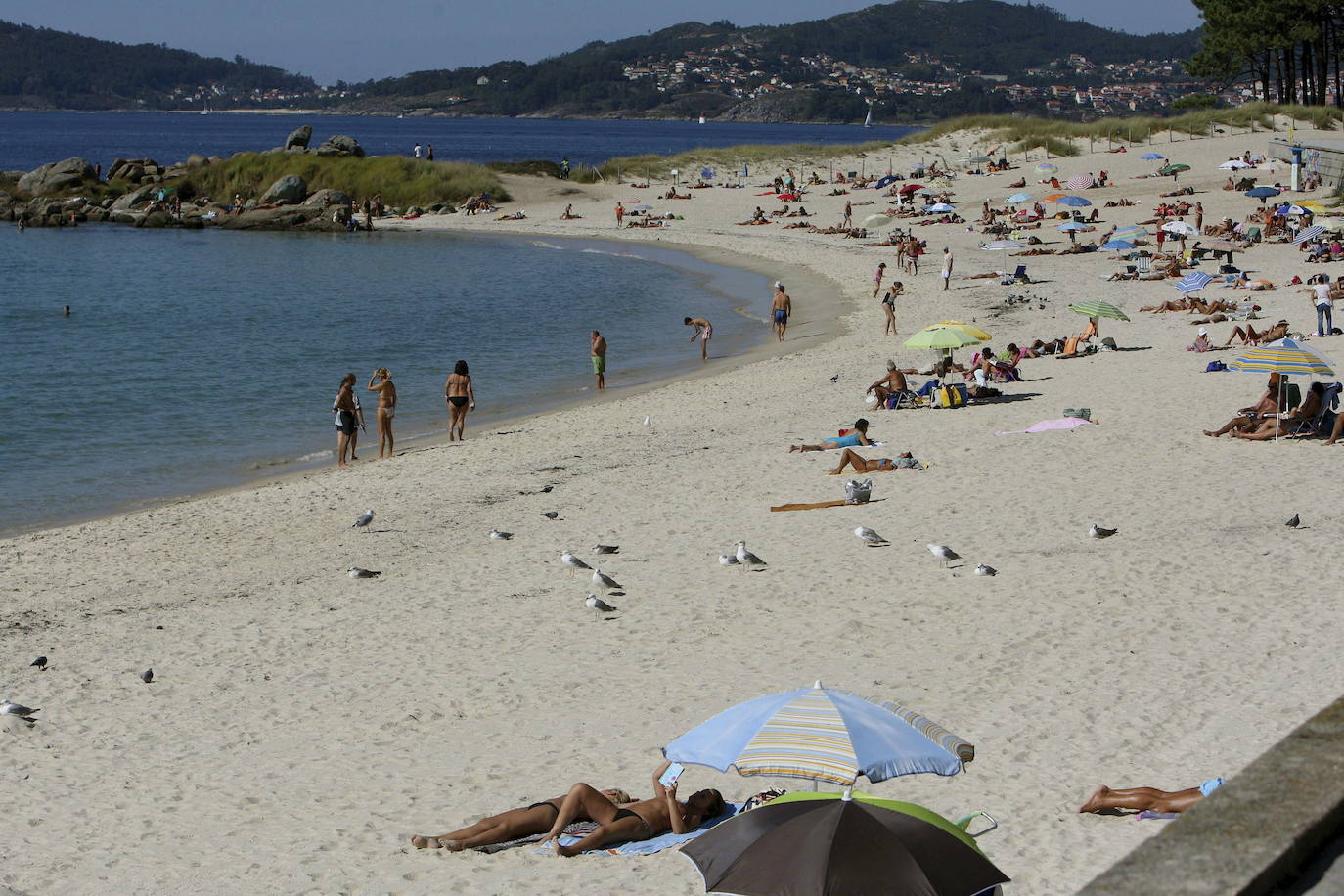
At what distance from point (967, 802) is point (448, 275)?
39.1m

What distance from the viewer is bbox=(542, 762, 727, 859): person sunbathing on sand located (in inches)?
275

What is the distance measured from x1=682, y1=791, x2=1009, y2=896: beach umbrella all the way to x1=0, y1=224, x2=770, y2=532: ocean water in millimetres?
13520

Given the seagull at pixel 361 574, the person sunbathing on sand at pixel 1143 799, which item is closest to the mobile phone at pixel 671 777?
the person sunbathing on sand at pixel 1143 799

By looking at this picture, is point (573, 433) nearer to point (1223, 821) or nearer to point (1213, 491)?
point (1213, 491)

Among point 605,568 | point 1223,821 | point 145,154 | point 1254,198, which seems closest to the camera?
point 1223,821

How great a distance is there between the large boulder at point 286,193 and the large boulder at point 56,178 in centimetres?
1203

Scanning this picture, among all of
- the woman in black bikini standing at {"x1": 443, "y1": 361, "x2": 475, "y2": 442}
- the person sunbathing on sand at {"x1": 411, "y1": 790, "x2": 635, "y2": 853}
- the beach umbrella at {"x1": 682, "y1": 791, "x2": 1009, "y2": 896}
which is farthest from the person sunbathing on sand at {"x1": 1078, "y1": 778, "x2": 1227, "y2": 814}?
the woman in black bikini standing at {"x1": 443, "y1": 361, "x2": 475, "y2": 442}

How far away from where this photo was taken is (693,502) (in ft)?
48.7

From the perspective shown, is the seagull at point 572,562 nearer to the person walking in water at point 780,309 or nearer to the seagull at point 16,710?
the seagull at point 16,710

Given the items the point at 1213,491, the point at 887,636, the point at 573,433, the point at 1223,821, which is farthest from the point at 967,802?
the point at 573,433

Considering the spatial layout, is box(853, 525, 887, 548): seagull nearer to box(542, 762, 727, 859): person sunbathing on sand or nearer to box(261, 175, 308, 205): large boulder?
box(542, 762, 727, 859): person sunbathing on sand

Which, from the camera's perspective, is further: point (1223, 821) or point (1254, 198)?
point (1254, 198)

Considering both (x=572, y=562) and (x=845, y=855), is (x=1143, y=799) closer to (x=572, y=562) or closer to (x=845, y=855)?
(x=845, y=855)

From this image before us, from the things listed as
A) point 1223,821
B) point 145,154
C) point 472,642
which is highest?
point 145,154
